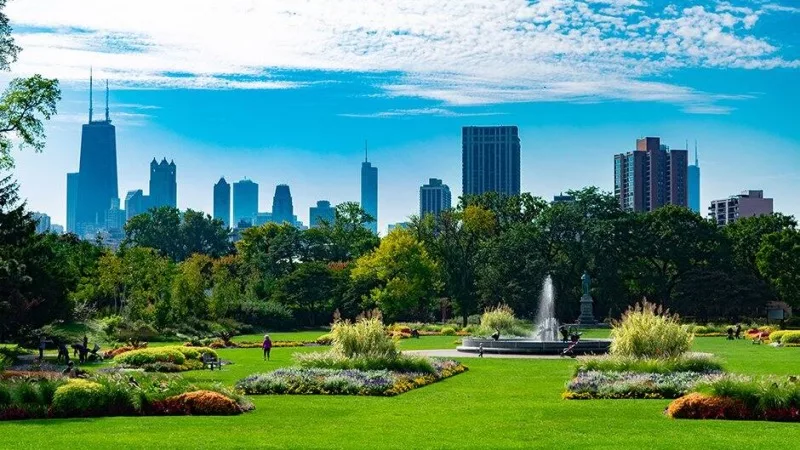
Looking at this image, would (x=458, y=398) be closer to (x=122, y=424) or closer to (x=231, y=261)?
(x=122, y=424)

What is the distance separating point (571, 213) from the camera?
83.8 m

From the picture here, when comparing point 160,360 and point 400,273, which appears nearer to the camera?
point 160,360

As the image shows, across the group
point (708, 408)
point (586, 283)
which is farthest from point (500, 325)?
point (708, 408)

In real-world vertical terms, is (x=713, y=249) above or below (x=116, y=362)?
above

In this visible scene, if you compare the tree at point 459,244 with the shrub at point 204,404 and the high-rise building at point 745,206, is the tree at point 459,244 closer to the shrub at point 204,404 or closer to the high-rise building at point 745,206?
the shrub at point 204,404

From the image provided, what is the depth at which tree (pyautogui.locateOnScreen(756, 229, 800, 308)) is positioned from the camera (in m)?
71.6

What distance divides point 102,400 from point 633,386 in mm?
12928

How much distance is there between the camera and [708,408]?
69.0ft

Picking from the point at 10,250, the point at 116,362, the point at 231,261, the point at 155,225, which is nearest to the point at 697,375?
the point at 116,362

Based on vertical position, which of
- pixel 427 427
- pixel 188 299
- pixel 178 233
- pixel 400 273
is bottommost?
pixel 427 427

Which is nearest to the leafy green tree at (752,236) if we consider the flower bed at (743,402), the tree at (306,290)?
the tree at (306,290)

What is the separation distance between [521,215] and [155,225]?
66.0 m

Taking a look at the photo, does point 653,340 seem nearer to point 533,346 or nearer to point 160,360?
point 533,346

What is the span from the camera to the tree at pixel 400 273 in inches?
2918
